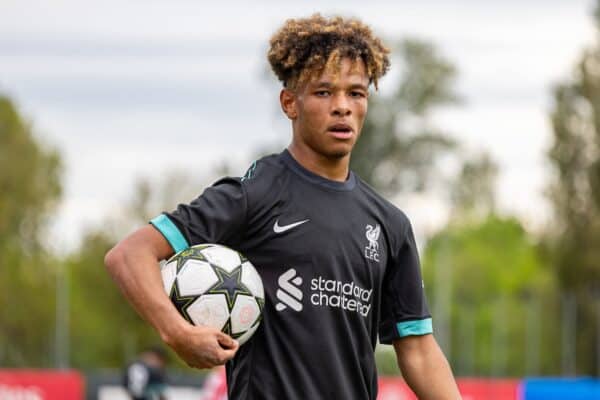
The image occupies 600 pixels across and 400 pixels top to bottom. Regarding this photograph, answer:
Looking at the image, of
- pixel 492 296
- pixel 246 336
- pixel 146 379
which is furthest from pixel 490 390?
pixel 492 296

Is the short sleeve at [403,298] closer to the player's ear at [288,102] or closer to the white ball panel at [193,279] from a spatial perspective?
the player's ear at [288,102]

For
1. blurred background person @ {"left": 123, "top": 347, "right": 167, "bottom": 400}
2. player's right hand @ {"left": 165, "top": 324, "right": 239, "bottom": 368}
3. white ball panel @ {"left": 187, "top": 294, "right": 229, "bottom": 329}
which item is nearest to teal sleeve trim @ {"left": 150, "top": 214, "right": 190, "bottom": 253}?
white ball panel @ {"left": 187, "top": 294, "right": 229, "bottom": 329}

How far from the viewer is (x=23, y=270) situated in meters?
53.1

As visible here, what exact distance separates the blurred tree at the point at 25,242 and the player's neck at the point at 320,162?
154 feet

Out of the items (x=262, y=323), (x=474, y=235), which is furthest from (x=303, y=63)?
(x=474, y=235)

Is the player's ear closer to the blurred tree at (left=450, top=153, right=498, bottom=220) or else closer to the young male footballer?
the young male footballer

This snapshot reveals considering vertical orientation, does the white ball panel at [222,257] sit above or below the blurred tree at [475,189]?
below

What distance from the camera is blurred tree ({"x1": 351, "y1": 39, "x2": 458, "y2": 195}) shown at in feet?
184

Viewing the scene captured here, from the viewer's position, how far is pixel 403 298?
555cm

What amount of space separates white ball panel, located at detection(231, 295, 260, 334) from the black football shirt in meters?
0.18

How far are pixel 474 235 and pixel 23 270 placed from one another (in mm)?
37680

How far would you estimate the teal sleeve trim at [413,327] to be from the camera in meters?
5.55

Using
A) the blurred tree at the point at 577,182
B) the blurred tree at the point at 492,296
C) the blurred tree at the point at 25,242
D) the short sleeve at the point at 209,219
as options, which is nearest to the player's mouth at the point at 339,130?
the short sleeve at the point at 209,219

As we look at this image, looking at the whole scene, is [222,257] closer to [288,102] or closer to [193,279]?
[193,279]
